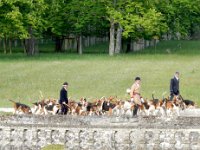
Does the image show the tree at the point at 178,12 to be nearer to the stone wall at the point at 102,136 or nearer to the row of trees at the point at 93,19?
the row of trees at the point at 93,19

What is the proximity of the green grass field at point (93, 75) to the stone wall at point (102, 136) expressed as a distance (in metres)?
13.7

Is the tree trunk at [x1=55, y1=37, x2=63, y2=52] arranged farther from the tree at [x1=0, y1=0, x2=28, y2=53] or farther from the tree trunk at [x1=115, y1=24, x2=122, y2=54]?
the tree at [x1=0, y1=0, x2=28, y2=53]

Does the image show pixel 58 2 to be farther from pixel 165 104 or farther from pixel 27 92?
pixel 165 104

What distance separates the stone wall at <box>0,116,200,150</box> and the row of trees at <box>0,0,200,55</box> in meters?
52.3

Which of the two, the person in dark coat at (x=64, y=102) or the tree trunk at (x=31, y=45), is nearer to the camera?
the person in dark coat at (x=64, y=102)

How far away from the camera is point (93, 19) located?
93688 millimetres

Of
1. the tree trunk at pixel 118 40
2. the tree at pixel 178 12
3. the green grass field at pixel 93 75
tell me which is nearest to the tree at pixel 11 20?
the green grass field at pixel 93 75

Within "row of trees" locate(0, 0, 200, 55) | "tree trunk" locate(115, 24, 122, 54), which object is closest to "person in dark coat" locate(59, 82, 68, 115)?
"row of trees" locate(0, 0, 200, 55)

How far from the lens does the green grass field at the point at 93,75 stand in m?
51.2

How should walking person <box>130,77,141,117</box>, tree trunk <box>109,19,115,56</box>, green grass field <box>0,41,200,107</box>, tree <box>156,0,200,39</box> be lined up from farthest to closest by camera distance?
tree <box>156,0,200,39</box>, tree trunk <box>109,19,115,56</box>, green grass field <box>0,41,200,107</box>, walking person <box>130,77,141,117</box>

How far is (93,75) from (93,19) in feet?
106

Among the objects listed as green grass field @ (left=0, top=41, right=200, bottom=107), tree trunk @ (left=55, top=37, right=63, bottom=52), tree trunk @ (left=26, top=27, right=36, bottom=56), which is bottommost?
tree trunk @ (left=55, top=37, right=63, bottom=52)

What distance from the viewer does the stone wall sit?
98.4 ft

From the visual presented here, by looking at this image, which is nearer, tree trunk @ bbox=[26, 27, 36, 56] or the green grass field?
the green grass field
